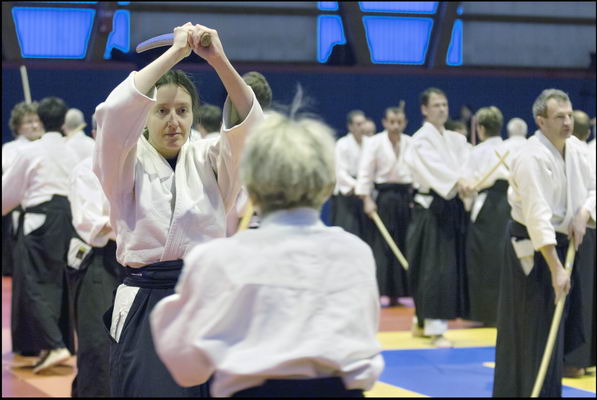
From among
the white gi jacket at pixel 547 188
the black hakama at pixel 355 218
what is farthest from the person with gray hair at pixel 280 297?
the black hakama at pixel 355 218

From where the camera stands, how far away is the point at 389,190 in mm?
9977

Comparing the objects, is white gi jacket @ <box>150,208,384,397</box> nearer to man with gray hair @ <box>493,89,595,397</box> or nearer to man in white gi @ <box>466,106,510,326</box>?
man with gray hair @ <box>493,89,595,397</box>

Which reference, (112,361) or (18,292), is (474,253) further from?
(112,361)

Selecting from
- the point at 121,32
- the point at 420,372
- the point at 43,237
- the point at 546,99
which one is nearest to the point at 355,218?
the point at 420,372

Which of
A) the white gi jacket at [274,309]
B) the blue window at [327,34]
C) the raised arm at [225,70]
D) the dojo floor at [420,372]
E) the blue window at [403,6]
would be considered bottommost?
the dojo floor at [420,372]

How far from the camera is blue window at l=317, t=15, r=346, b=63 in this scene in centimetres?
1498

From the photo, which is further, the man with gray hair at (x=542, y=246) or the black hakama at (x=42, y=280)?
the black hakama at (x=42, y=280)

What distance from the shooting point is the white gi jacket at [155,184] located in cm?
288

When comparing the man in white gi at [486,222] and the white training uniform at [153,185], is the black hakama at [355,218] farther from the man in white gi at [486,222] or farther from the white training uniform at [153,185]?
the white training uniform at [153,185]

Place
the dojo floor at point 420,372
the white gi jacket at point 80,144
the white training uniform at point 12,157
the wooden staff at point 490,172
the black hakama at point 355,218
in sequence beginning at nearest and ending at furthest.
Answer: the dojo floor at point 420,372 < the white gi jacket at point 80,144 < the white training uniform at point 12,157 < the wooden staff at point 490,172 < the black hakama at point 355,218

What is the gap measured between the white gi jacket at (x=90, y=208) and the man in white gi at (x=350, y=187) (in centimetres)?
520

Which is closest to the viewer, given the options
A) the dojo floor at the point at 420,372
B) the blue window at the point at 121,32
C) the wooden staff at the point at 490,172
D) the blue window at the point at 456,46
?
the dojo floor at the point at 420,372

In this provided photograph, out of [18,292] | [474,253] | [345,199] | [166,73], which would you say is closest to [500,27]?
[345,199]

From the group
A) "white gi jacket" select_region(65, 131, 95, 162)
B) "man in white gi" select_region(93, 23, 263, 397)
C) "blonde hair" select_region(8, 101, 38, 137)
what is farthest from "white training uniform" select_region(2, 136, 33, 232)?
"man in white gi" select_region(93, 23, 263, 397)
